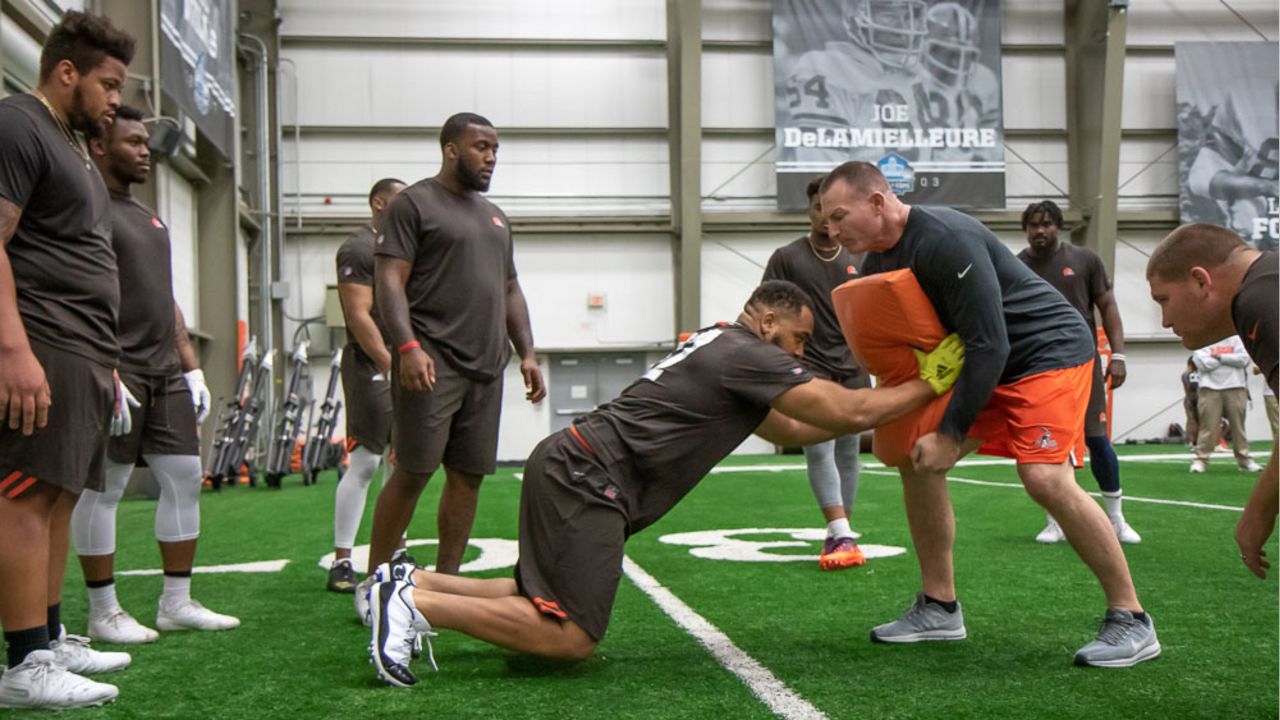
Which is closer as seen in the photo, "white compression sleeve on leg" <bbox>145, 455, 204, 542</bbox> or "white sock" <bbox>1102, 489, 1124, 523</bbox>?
"white compression sleeve on leg" <bbox>145, 455, 204, 542</bbox>

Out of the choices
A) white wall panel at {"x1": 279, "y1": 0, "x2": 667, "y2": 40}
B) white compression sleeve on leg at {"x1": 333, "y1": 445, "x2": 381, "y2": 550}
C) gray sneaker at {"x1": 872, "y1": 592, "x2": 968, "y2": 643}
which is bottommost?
gray sneaker at {"x1": 872, "y1": 592, "x2": 968, "y2": 643}

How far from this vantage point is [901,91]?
21484 millimetres

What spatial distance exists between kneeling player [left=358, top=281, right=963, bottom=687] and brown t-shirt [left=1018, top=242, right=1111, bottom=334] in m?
2.94

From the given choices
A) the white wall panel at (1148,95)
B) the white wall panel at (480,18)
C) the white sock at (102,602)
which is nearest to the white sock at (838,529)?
the white sock at (102,602)

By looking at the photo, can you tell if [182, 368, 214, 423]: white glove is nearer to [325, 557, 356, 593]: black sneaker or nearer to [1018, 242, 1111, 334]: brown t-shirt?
[325, 557, 356, 593]: black sneaker

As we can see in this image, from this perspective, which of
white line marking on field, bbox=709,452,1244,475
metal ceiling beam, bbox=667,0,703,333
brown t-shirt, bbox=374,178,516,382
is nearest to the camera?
brown t-shirt, bbox=374,178,516,382

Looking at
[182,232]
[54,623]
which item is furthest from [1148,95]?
[54,623]

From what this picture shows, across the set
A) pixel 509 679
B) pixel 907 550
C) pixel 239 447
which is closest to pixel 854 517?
pixel 907 550

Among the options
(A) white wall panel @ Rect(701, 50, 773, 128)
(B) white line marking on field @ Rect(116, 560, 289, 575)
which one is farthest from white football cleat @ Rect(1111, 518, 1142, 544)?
(A) white wall panel @ Rect(701, 50, 773, 128)

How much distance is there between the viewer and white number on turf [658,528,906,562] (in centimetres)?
602

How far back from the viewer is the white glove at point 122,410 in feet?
12.0

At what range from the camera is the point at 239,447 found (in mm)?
13680

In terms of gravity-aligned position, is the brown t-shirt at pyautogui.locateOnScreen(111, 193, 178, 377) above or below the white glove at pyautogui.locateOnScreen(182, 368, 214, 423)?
above

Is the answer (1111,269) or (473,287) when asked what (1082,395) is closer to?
(473,287)
